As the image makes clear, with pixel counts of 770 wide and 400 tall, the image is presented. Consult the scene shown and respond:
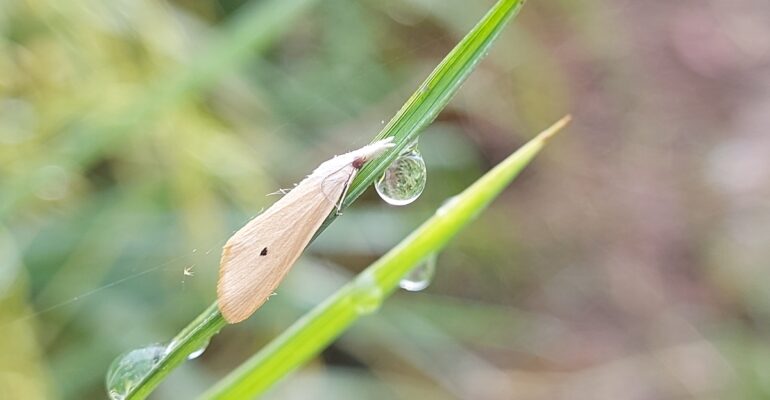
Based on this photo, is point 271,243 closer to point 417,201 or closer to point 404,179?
point 404,179

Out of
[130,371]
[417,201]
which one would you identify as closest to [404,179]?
[130,371]

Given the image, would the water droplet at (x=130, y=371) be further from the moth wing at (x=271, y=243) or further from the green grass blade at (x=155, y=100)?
the green grass blade at (x=155, y=100)

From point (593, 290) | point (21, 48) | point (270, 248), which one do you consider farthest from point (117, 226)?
point (593, 290)

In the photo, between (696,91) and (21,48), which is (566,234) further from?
(21,48)

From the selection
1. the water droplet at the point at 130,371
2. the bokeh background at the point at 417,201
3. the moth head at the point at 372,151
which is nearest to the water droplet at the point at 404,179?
the moth head at the point at 372,151

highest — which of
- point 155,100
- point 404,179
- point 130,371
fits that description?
point 155,100

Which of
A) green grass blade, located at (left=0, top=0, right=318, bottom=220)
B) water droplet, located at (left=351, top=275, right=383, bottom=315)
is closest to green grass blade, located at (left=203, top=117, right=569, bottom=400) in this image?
water droplet, located at (left=351, top=275, right=383, bottom=315)

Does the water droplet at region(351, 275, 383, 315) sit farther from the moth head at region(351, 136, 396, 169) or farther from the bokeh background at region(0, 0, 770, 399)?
the bokeh background at region(0, 0, 770, 399)
